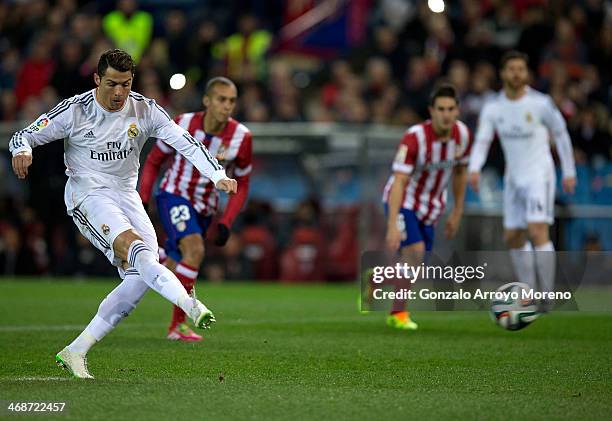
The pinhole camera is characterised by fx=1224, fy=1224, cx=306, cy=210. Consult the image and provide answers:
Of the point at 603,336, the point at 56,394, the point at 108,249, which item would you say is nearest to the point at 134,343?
the point at 108,249

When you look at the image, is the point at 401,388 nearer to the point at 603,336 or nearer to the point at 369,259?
the point at 603,336

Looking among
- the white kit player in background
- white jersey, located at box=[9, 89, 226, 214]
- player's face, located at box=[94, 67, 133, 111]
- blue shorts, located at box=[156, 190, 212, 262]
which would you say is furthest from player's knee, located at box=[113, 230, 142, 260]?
the white kit player in background

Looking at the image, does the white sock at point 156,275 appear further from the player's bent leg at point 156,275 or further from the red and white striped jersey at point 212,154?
the red and white striped jersey at point 212,154

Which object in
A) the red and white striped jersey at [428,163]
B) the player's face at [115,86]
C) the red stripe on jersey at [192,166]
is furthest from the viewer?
the red and white striped jersey at [428,163]

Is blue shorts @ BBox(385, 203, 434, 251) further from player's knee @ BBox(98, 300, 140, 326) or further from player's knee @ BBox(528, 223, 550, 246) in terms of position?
player's knee @ BBox(98, 300, 140, 326)

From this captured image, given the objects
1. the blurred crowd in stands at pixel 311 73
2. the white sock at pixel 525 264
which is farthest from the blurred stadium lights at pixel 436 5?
the white sock at pixel 525 264

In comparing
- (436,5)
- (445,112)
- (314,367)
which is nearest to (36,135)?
(314,367)

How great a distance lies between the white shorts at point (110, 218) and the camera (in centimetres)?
759

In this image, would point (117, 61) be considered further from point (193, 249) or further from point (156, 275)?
point (193, 249)

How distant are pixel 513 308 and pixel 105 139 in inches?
163

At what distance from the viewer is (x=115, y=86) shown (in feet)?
25.0

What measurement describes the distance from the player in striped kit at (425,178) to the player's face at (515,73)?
3.10 ft

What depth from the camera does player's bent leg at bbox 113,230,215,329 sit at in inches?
269

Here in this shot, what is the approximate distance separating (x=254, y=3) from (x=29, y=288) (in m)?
8.66
